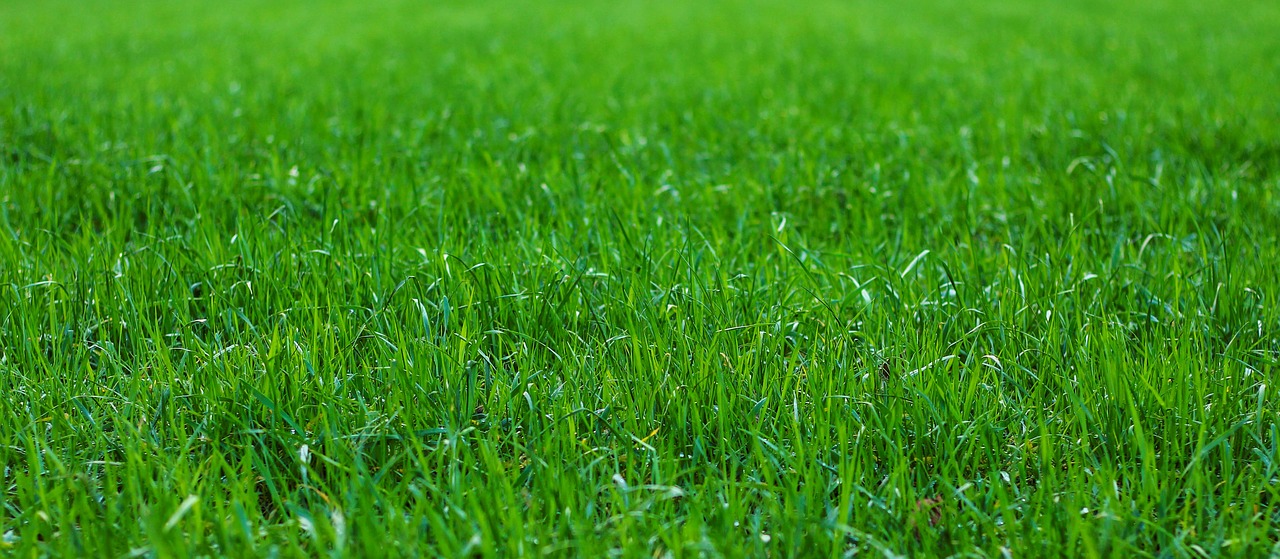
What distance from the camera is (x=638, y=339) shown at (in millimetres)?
2025

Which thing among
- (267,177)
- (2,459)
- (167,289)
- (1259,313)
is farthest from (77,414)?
(1259,313)

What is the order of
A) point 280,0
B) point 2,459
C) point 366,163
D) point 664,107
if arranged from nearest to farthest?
point 2,459 → point 366,163 → point 664,107 → point 280,0

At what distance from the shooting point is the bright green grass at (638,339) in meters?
1.50

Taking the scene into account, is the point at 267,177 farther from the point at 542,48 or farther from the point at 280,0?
the point at 280,0

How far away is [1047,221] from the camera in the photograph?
3084mm

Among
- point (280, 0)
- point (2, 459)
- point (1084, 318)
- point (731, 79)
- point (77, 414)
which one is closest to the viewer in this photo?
point (2, 459)

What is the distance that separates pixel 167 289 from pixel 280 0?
15.8 metres

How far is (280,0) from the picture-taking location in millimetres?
16328

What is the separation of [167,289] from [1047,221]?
2.70 metres

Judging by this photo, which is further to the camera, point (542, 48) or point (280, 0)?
point (280, 0)

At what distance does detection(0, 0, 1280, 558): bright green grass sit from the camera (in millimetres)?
1502

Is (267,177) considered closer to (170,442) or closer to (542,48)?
(170,442)

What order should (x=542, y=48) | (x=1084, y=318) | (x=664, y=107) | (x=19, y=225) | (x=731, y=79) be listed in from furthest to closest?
(x=542, y=48), (x=731, y=79), (x=664, y=107), (x=19, y=225), (x=1084, y=318)

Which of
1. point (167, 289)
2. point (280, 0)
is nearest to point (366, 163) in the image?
point (167, 289)
